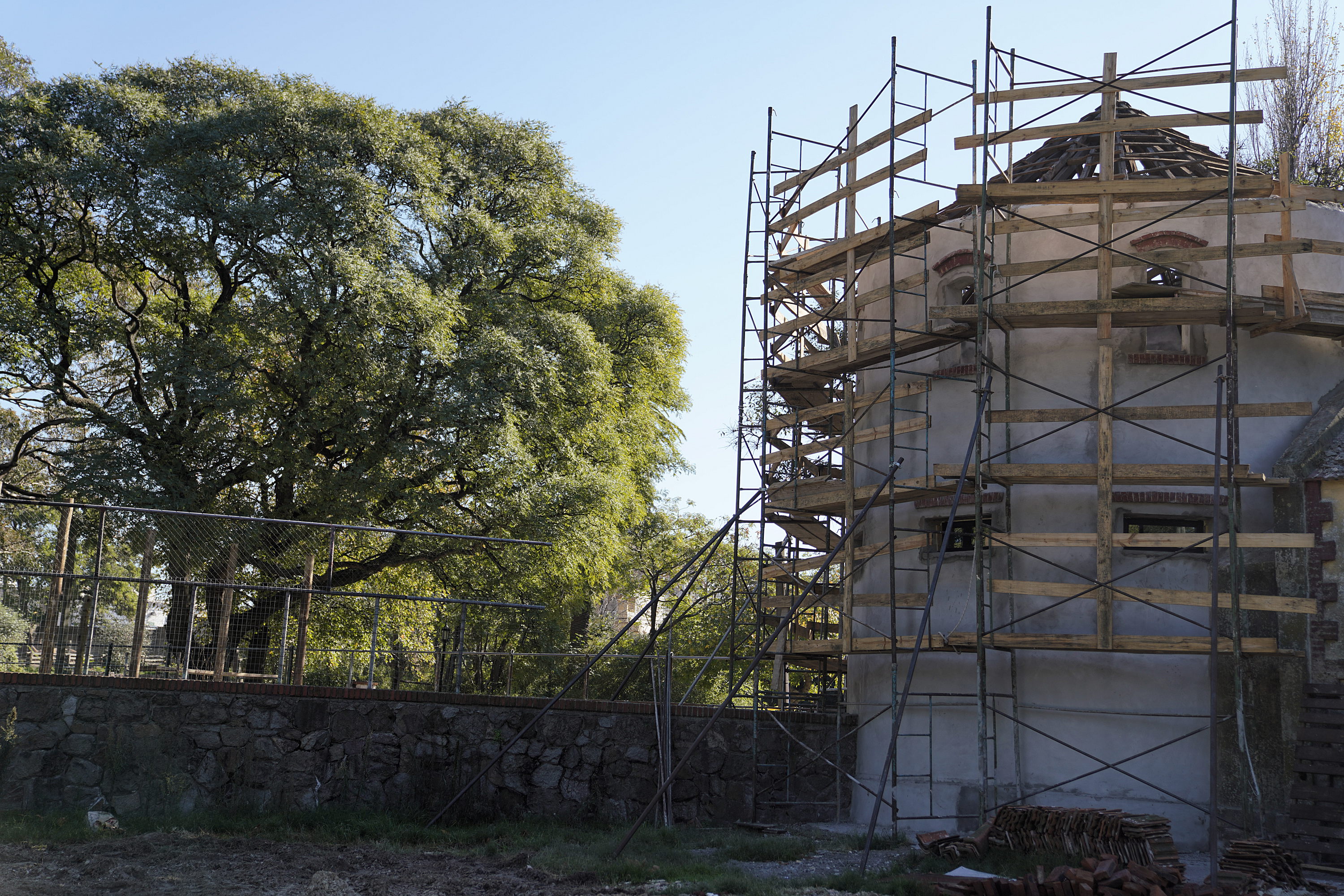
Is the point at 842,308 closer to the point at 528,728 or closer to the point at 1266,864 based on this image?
the point at 528,728

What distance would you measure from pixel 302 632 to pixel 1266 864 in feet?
37.3

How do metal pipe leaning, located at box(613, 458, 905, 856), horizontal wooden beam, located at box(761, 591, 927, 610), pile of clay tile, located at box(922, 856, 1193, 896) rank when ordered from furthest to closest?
horizontal wooden beam, located at box(761, 591, 927, 610), metal pipe leaning, located at box(613, 458, 905, 856), pile of clay tile, located at box(922, 856, 1193, 896)

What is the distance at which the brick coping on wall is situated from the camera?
13683 mm

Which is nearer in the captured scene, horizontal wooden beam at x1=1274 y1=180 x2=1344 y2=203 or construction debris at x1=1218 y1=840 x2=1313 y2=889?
construction debris at x1=1218 y1=840 x2=1313 y2=889

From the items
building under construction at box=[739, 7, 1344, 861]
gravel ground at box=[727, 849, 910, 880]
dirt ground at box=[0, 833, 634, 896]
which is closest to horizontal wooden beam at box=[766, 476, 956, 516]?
building under construction at box=[739, 7, 1344, 861]

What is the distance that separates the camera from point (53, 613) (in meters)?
13.8

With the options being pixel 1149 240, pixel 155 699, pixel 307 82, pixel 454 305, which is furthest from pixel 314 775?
pixel 307 82

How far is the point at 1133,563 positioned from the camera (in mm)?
14469

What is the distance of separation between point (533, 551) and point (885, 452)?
25.2 feet

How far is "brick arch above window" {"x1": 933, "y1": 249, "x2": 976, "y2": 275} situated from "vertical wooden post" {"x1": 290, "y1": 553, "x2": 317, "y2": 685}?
9562 mm

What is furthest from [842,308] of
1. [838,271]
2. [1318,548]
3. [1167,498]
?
[1318,548]

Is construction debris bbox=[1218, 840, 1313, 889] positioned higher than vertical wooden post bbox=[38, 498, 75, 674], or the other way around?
vertical wooden post bbox=[38, 498, 75, 674]

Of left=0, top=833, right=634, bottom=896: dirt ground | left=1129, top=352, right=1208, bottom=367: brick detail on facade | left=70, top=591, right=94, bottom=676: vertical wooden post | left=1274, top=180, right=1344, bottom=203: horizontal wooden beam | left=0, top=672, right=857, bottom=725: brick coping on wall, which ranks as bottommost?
left=0, top=833, right=634, bottom=896: dirt ground

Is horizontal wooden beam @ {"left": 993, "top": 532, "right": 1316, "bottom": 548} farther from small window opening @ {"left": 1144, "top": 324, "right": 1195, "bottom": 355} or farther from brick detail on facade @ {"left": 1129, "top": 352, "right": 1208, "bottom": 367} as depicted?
small window opening @ {"left": 1144, "top": 324, "right": 1195, "bottom": 355}
